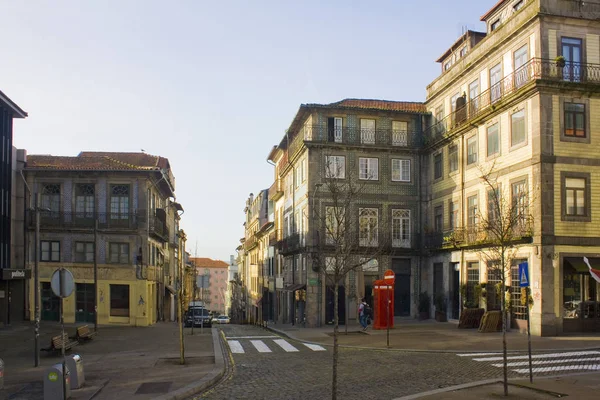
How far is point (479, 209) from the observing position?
29.0 m

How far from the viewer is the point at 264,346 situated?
22109 millimetres

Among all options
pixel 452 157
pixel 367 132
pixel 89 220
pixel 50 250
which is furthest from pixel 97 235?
pixel 452 157

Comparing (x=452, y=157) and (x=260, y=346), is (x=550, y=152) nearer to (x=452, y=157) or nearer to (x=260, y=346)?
(x=452, y=157)

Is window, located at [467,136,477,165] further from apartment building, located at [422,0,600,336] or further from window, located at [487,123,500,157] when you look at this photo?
apartment building, located at [422,0,600,336]

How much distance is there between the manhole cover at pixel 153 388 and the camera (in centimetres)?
1248

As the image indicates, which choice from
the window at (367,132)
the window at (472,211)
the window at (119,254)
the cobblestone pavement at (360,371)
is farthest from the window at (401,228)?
the window at (119,254)

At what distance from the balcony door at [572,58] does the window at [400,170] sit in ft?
40.2

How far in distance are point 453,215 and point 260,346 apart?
577 inches

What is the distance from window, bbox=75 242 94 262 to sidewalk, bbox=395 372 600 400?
93.2 ft

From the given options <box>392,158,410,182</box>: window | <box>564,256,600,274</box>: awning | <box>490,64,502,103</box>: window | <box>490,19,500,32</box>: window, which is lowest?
<box>564,256,600,274</box>: awning

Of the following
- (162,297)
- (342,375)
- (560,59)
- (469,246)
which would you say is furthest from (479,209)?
(162,297)

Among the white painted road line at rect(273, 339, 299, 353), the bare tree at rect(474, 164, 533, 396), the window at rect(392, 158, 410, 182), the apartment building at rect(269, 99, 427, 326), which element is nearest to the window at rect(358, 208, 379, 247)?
the apartment building at rect(269, 99, 427, 326)

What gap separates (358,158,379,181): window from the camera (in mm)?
34500

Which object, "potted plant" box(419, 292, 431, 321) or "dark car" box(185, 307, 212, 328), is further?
"dark car" box(185, 307, 212, 328)
